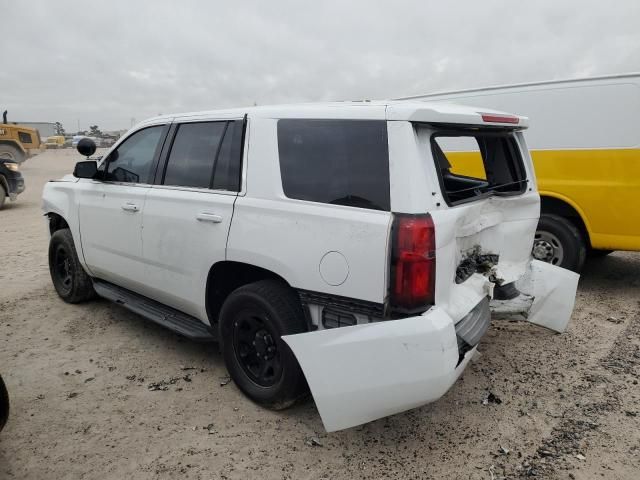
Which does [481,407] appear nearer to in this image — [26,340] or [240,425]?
[240,425]

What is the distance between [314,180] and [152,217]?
146 centimetres

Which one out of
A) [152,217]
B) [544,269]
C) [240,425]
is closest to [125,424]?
[240,425]

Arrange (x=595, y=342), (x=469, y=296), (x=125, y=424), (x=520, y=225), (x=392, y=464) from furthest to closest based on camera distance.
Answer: (x=595, y=342) → (x=520, y=225) → (x=125, y=424) → (x=469, y=296) → (x=392, y=464)

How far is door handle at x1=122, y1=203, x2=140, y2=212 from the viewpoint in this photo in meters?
3.61

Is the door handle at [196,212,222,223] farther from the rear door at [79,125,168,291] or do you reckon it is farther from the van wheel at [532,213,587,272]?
the van wheel at [532,213,587,272]

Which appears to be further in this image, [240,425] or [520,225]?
[520,225]

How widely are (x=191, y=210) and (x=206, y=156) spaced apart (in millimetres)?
384

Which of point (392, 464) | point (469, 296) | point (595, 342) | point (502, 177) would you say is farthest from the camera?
point (595, 342)

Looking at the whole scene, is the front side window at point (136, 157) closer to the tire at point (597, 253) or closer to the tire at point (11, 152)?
the tire at point (597, 253)

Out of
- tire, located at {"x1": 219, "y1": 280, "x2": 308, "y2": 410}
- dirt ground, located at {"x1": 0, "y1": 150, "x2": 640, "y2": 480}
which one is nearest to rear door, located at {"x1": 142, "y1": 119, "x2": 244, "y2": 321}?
tire, located at {"x1": 219, "y1": 280, "x2": 308, "y2": 410}

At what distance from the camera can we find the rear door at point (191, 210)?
9.86ft

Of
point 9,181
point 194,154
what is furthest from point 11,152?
point 194,154

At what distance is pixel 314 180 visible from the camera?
260cm

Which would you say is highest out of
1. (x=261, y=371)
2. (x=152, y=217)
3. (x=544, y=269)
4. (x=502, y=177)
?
(x=502, y=177)
